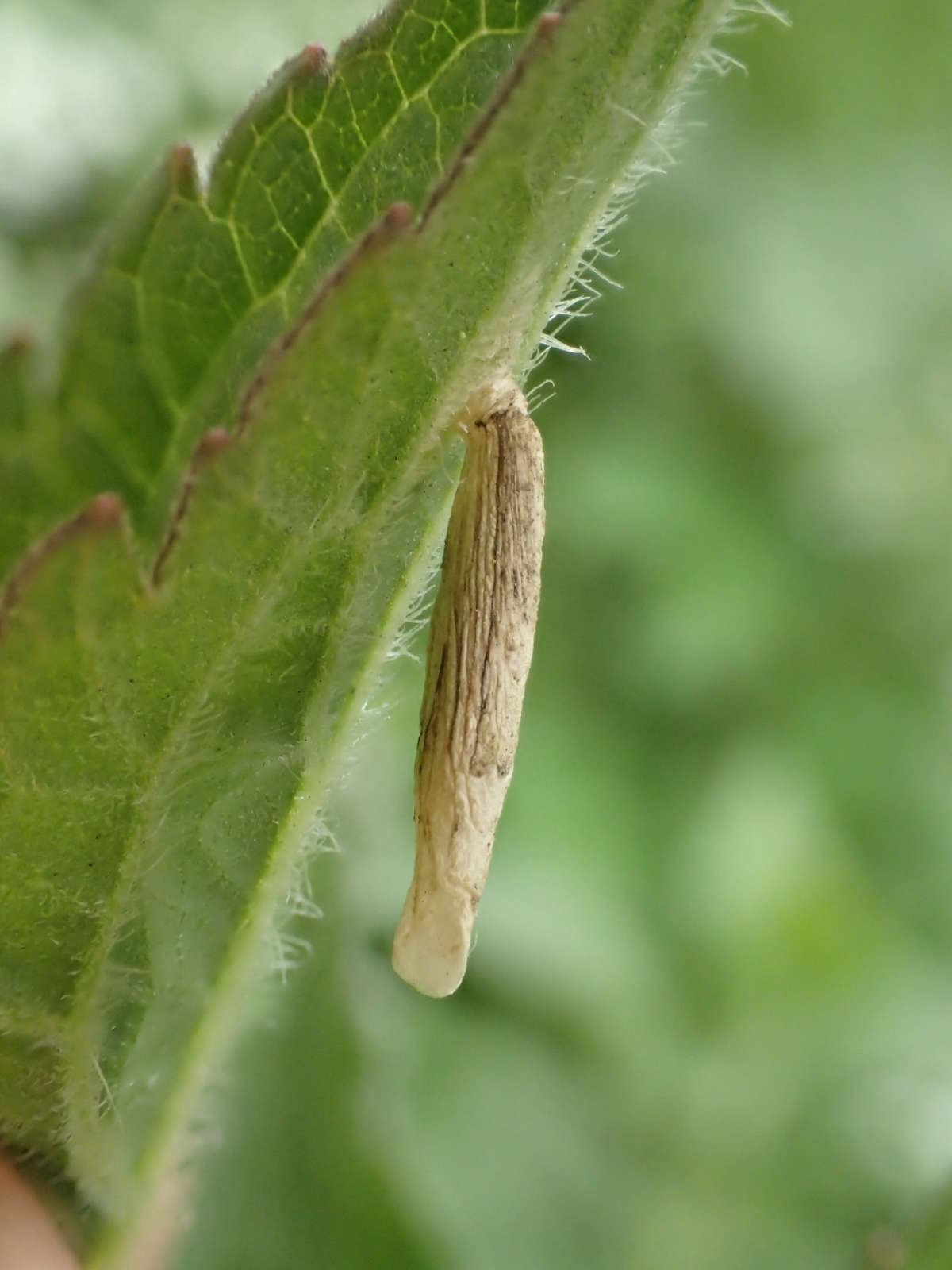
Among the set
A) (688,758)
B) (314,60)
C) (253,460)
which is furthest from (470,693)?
(688,758)

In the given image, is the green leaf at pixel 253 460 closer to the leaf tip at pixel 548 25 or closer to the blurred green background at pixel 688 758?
the leaf tip at pixel 548 25

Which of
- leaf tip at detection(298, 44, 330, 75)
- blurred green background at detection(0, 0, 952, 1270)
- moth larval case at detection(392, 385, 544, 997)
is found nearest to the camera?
leaf tip at detection(298, 44, 330, 75)

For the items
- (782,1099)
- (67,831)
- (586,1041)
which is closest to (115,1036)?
(67,831)

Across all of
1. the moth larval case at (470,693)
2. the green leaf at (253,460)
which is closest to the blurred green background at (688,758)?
the moth larval case at (470,693)

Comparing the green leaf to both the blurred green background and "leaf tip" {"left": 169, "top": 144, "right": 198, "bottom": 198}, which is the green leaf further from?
the blurred green background

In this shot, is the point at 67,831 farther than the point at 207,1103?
No

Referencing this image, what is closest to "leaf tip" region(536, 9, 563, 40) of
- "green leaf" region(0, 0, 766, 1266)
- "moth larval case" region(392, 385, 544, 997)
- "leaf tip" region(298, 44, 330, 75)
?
"green leaf" region(0, 0, 766, 1266)

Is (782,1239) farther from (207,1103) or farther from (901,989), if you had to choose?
(207,1103)
